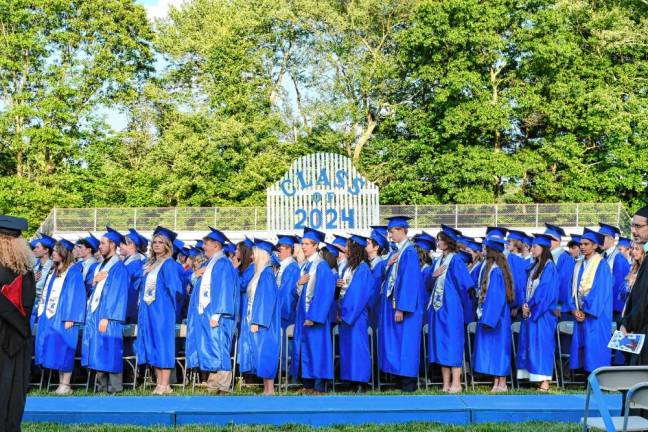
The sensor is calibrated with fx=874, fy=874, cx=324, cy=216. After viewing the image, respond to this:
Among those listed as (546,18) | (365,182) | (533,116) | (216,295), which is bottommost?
(216,295)

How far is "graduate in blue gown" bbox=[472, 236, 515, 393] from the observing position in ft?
32.8

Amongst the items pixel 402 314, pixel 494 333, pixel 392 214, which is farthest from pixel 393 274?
pixel 392 214

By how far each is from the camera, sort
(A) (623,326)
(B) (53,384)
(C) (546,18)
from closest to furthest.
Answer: (A) (623,326)
(B) (53,384)
(C) (546,18)

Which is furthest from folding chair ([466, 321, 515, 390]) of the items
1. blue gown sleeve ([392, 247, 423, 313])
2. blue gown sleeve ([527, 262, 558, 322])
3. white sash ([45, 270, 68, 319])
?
white sash ([45, 270, 68, 319])

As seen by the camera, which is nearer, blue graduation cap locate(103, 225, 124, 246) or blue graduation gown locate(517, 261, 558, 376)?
blue graduation gown locate(517, 261, 558, 376)

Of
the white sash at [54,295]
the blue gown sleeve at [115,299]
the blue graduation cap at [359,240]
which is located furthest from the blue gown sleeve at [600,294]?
the white sash at [54,295]

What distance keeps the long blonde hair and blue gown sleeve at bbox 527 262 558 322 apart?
607 cm

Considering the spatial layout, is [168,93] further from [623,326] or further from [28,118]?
[623,326]

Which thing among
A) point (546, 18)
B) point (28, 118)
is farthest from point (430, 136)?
point (28, 118)

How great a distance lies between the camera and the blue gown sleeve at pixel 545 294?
33.1ft

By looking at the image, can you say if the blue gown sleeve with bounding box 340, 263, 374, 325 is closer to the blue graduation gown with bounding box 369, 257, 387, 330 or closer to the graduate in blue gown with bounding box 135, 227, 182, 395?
the blue graduation gown with bounding box 369, 257, 387, 330

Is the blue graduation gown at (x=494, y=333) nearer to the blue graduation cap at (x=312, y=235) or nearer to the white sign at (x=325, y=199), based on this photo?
the blue graduation cap at (x=312, y=235)

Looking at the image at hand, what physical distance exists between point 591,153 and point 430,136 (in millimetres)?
6206

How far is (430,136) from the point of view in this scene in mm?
33656
